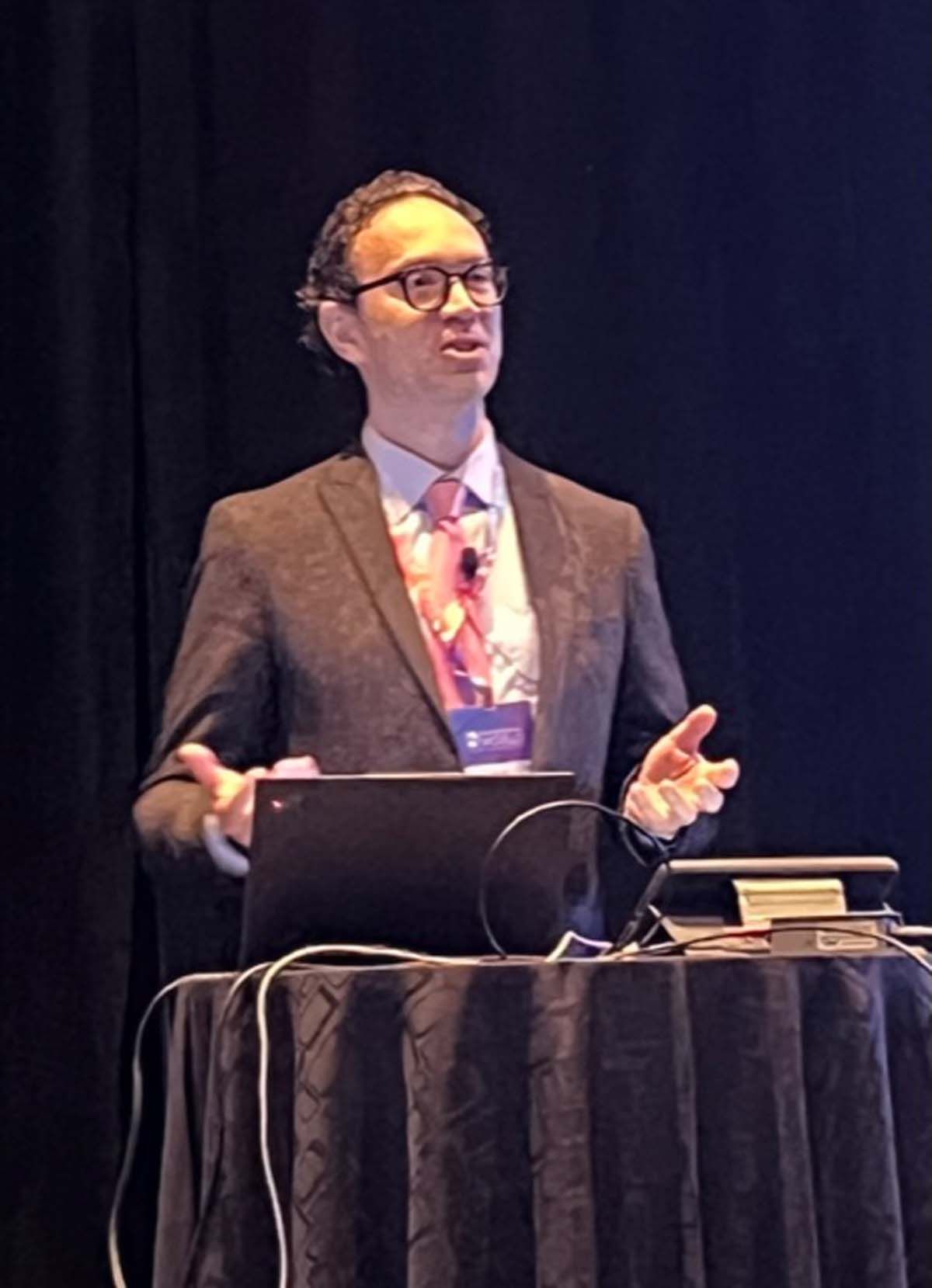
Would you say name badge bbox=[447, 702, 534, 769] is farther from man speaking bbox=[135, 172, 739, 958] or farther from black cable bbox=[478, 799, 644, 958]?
black cable bbox=[478, 799, 644, 958]

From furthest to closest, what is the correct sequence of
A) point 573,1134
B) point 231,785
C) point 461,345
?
point 461,345 < point 231,785 < point 573,1134

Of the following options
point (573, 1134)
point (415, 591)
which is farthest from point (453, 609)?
point (573, 1134)

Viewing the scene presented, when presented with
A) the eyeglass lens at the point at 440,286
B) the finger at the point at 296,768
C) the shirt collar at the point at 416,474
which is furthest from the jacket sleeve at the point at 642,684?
the finger at the point at 296,768

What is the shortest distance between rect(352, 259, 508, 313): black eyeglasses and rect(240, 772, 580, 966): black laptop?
788 mm

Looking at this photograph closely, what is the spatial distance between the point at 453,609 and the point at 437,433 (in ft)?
0.70

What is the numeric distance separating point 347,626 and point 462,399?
29 centimetres

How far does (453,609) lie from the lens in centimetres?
227

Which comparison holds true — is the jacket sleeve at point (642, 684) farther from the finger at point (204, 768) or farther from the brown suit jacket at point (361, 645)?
the finger at point (204, 768)

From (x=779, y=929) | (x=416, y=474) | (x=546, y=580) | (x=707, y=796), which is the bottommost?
(x=779, y=929)

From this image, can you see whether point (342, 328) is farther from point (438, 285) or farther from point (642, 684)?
point (642, 684)

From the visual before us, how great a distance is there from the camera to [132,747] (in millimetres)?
2740

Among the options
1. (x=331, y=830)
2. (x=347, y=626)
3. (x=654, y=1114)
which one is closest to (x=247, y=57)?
(x=347, y=626)

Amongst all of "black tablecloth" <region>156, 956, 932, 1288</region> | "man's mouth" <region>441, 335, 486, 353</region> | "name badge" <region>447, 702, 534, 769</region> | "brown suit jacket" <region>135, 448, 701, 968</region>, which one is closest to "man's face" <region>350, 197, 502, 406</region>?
"man's mouth" <region>441, 335, 486, 353</region>

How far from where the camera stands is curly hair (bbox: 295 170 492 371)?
2424 millimetres
